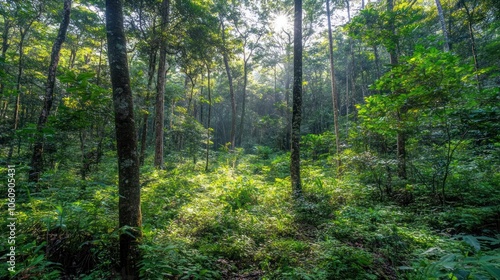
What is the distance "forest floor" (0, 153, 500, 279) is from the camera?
10.0 feet

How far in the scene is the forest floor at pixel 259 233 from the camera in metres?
3.06

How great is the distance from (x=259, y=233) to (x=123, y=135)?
3.34 metres

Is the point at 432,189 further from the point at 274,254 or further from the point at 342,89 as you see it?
the point at 342,89

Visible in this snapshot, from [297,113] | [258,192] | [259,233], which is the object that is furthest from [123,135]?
[297,113]

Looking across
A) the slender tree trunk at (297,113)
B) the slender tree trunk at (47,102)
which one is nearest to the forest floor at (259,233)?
the slender tree trunk at (297,113)

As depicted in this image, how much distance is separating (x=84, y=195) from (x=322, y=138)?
13.6 m

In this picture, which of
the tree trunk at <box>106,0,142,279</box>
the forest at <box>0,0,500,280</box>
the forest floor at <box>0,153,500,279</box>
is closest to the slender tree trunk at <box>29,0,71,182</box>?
the forest at <box>0,0,500,280</box>

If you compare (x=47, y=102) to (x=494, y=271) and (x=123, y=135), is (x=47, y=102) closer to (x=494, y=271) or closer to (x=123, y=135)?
(x=123, y=135)

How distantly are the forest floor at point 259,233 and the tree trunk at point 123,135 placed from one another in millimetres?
286

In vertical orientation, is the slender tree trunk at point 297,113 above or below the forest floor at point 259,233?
above

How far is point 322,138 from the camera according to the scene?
598 inches

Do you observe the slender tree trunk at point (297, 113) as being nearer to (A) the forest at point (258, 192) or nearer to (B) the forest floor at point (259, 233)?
(A) the forest at point (258, 192)

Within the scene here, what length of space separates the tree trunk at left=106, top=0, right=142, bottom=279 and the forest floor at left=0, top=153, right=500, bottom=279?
0.29 meters

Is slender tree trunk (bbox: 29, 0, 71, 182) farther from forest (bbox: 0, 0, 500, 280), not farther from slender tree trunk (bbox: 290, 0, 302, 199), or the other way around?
slender tree trunk (bbox: 290, 0, 302, 199)
